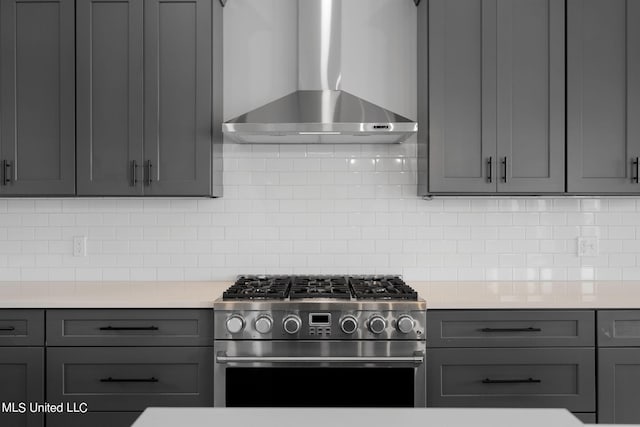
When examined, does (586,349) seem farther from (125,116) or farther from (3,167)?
(3,167)

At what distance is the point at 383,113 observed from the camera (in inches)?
110

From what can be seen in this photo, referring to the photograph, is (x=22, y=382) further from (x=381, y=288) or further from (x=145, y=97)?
(x=381, y=288)

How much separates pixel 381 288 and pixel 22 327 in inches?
66.2

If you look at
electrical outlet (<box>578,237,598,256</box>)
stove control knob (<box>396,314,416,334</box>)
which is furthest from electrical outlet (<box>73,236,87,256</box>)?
electrical outlet (<box>578,237,598,256</box>)

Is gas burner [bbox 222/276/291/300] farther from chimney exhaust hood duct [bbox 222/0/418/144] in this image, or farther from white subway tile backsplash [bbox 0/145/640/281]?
chimney exhaust hood duct [bbox 222/0/418/144]

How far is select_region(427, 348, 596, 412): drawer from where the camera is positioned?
245cm

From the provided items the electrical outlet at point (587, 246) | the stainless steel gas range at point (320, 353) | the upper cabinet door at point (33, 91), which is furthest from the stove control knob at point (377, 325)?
the upper cabinet door at point (33, 91)

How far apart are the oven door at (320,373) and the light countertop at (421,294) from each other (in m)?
0.27

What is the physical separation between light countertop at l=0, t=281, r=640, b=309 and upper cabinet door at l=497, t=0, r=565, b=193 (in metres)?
0.57

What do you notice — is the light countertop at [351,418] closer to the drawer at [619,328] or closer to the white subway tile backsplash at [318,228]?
the drawer at [619,328]

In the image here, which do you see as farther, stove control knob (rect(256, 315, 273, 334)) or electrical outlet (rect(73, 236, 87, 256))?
electrical outlet (rect(73, 236, 87, 256))

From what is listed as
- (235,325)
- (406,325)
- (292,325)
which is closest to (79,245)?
(235,325)

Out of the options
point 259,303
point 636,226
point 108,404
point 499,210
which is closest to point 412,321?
point 259,303

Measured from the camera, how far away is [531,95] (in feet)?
9.20
